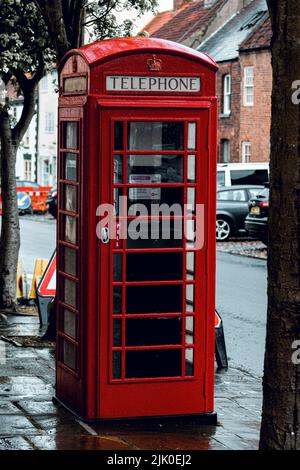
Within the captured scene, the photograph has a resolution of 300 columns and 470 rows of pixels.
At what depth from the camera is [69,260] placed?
8.02 metres

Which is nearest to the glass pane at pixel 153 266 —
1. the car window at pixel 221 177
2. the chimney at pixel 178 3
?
the car window at pixel 221 177

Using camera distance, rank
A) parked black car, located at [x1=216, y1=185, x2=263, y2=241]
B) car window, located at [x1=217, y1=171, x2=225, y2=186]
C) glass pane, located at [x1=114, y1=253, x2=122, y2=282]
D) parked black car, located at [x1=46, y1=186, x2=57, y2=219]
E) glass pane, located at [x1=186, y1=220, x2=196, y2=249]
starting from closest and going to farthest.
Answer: glass pane, located at [x1=114, y1=253, x2=122, y2=282]
glass pane, located at [x1=186, y1=220, x2=196, y2=249]
parked black car, located at [x1=216, y1=185, x2=263, y2=241]
car window, located at [x1=217, y1=171, x2=225, y2=186]
parked black car, located at [x1=46, y1=186, x2=57, y2=219]

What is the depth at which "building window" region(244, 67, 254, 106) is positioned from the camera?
4322cm

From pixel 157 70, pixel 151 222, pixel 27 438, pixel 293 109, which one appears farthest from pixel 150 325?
pixel 293 109

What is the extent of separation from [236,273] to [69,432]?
14.0 m

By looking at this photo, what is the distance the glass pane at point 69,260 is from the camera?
7.86m

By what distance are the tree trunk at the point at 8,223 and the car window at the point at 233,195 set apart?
53.7 feet

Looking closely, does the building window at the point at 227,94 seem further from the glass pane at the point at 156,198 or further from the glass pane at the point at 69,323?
the glass pane at the point at 156,198

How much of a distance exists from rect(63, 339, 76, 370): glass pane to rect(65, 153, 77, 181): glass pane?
129cm

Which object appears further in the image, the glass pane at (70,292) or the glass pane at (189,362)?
the glass pane at (70,292)

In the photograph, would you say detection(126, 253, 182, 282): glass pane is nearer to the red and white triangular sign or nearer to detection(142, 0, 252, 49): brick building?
the red and white triangular sign

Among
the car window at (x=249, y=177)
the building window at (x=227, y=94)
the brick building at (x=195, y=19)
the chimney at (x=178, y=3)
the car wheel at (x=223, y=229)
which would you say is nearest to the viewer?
the car wheel at (x=223, y=229)

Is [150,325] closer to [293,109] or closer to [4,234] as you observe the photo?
[293,109]

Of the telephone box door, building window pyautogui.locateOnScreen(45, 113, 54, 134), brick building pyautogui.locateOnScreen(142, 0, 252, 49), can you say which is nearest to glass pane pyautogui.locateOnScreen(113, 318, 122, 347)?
the telephone box door
